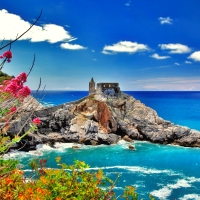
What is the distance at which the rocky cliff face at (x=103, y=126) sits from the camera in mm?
38469

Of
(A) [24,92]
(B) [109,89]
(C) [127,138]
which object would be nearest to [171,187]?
(C) [127,138]

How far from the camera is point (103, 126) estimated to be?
40.5 metres

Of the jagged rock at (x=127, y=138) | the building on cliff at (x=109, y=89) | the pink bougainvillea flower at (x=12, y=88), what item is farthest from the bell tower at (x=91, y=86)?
the pink bougainvillea flower at (x=12, y=88)

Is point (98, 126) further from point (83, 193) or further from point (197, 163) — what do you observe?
point (83, 193)

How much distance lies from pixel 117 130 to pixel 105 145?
4680mm

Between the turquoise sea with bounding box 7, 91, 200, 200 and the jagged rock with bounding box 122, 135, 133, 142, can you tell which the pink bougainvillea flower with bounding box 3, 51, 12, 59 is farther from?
the jagged rock with bounding box 122, 135, 133, 142

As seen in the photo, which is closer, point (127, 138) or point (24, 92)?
point (24, 92)

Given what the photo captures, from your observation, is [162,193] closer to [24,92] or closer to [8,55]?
[24,92]

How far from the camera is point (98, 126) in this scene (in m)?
39.7

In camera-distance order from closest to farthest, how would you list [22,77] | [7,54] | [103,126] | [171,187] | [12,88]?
[7,54]
[12,88]
[22,77]
[171,187]
[103,126]

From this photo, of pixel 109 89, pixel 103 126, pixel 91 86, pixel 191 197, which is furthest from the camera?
pixel 91 86

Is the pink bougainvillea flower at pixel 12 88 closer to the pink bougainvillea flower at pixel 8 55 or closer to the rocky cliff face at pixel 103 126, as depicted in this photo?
the pink bougainvillea flower at pixel 8 55

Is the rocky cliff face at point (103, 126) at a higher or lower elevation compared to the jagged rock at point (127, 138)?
higher

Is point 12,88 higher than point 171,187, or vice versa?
point 12,88
